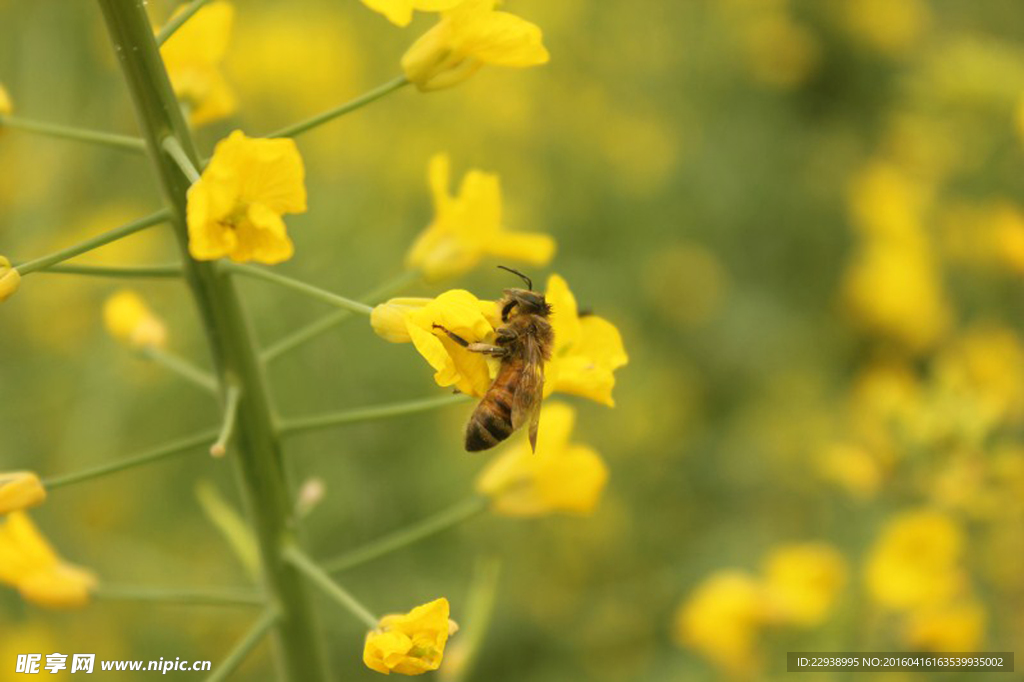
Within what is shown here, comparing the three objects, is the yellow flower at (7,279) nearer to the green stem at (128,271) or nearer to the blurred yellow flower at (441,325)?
the green stem at (128,271)

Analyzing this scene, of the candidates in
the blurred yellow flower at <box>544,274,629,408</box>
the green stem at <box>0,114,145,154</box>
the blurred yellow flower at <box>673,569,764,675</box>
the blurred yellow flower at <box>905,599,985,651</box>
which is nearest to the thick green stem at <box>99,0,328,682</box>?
the green stem at <box>0,114,145,154</box>

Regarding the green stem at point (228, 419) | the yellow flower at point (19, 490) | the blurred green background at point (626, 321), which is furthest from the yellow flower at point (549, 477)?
the blurred green background at point (626, 321)

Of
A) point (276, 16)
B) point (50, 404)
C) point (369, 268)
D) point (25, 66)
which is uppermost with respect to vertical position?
point (276, 16)

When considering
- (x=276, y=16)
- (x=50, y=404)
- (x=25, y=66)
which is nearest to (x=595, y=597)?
(x=50, y=404)

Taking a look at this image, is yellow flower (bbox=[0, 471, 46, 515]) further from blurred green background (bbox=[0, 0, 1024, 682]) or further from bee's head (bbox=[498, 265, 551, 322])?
blurred green background (bbox=[0, 0, 1024, 682])

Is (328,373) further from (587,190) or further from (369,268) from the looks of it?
(587,190)
